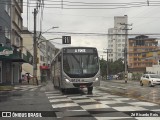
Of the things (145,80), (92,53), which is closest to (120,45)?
(145,80)

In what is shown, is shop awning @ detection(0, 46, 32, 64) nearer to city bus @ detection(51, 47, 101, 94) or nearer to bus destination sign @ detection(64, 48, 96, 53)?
city bus @ detection(51, 47, 101, 94)

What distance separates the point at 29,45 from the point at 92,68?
72452 mm

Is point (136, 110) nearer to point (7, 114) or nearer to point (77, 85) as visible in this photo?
point (7, 114)

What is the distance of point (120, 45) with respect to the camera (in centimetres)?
19650

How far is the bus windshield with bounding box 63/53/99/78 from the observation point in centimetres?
2602

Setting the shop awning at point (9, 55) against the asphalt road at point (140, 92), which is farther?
the shop awning at point (9, 55)

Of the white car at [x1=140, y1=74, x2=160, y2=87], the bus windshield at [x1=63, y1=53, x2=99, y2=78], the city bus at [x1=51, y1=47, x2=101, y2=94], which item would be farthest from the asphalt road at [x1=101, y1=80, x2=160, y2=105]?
the white car at [x1=140, y1=74, x2=160, y2=87]

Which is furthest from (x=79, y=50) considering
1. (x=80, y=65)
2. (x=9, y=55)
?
(x=9, y=55)

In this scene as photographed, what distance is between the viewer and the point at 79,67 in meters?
26.2

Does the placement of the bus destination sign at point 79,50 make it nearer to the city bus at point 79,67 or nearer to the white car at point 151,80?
the city bus at point 79,67

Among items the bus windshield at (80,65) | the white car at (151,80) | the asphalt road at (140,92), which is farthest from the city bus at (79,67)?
the white car at (151,80)

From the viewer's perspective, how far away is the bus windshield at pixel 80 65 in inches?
1024

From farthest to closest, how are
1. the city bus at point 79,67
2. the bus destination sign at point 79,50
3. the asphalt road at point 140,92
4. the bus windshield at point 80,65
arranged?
the bus destination sign at point 79,50, the bus windshield at point 80,65, the city bus at point 79,67, the asphalt road at point 140,92

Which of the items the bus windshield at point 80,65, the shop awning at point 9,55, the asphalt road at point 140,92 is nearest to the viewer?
the asphalt road at point 140,92
